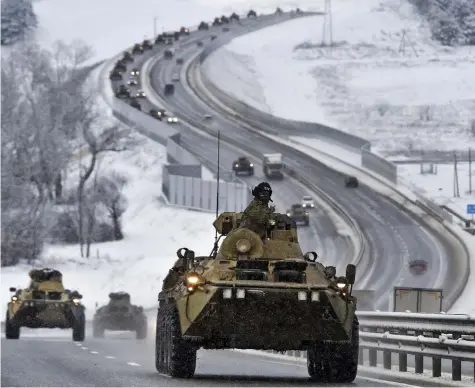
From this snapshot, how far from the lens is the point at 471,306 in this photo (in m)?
61.9

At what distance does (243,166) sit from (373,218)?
16.4 meters

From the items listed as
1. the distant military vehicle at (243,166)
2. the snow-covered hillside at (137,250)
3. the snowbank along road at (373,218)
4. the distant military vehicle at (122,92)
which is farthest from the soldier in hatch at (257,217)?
the distant military vehicle at (122,92)

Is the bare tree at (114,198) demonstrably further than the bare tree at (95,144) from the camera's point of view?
No

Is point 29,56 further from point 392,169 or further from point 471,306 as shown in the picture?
point 471,306

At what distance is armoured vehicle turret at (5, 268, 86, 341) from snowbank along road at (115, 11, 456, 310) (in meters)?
32.2

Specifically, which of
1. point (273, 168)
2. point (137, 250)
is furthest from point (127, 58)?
point (137, 250)

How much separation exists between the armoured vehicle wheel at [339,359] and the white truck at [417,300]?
24350mm

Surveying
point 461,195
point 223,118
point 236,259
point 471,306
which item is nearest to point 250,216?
point 236,259

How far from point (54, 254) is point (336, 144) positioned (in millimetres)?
37460

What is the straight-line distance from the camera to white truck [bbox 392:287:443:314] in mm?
46344

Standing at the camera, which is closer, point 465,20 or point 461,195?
point 465,20

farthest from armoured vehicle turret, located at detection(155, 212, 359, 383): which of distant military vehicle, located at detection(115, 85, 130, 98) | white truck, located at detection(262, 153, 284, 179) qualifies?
distant military vehicle, located at detection(115, 85, 130, 98)

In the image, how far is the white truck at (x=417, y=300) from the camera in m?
46.3

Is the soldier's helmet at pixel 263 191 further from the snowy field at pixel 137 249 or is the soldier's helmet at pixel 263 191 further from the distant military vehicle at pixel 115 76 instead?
the distant military vehicle at pixel 115 76
